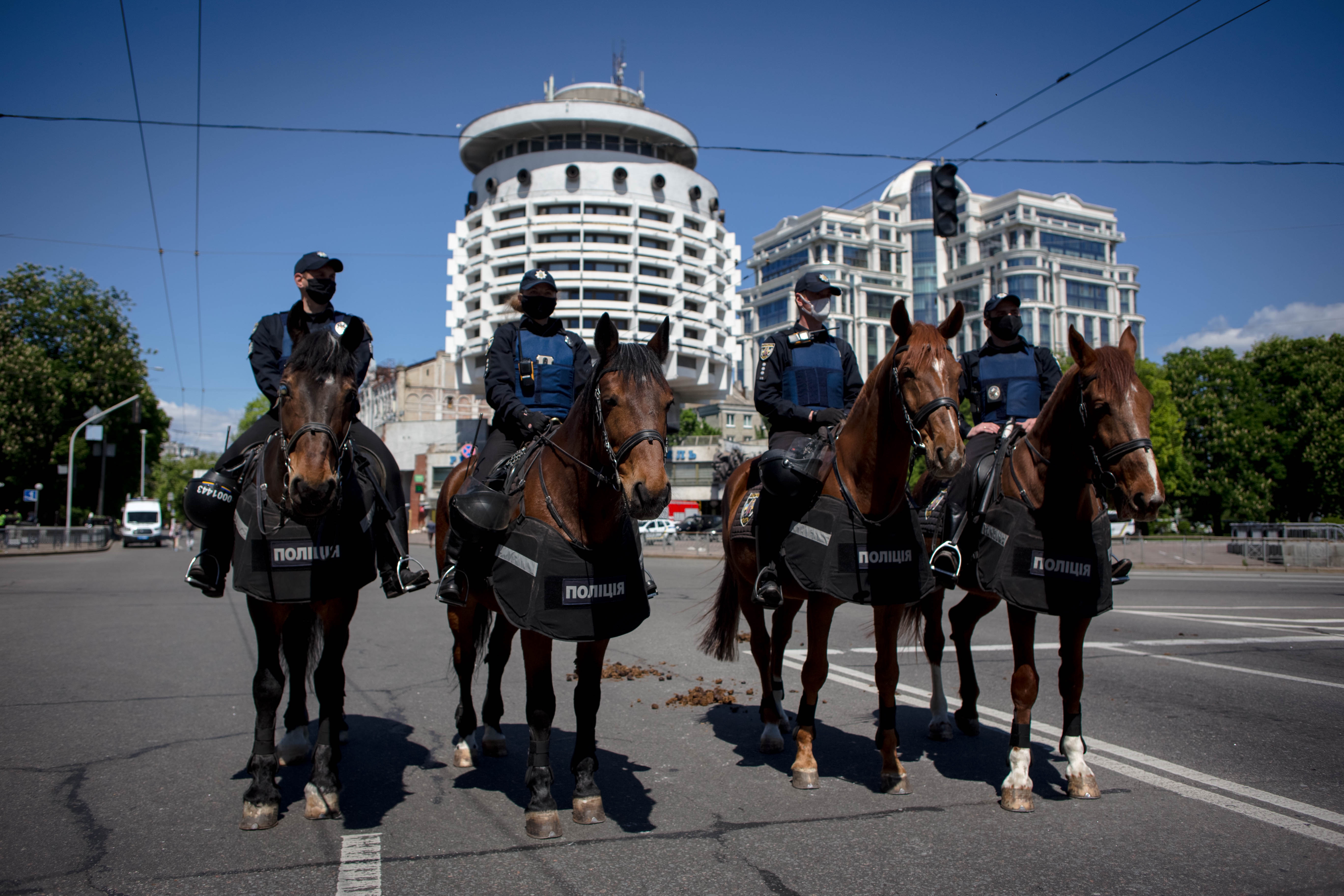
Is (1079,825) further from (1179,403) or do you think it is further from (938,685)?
(1179,403)

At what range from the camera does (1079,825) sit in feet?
14.9

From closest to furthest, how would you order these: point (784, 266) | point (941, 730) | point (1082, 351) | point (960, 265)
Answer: point (1082, 351)
point (941, 730)
point (960, 265)
point (784, 266)

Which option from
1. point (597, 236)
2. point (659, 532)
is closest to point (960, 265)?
point (597, 236)

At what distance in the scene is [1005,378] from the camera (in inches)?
258

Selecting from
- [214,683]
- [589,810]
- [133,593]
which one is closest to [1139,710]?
[589,810]

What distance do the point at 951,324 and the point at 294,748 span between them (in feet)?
16.3

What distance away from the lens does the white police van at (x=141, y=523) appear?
54375mm

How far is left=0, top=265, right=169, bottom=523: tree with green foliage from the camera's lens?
4788 centimetres

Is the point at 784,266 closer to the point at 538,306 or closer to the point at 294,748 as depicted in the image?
the point at 538,306

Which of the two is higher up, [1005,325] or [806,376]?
[1005,325]

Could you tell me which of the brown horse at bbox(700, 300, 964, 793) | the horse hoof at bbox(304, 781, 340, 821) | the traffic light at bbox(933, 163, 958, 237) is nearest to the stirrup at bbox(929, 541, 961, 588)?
the brown horse at bbox(700, 300, 964, 793)

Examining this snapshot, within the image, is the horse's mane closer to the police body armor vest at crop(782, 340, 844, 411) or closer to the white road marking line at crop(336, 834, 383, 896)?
the white road marking line at crop(336, 834, 383, 896)

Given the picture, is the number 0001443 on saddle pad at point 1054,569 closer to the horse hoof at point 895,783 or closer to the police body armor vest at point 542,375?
the horse hoof at point 895,783

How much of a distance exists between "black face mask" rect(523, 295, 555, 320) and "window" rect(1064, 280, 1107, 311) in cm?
14874
